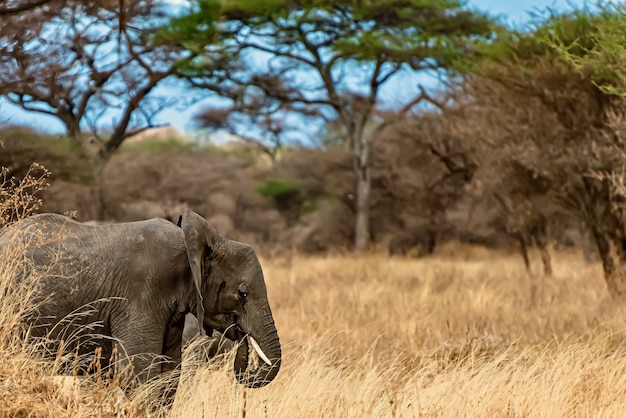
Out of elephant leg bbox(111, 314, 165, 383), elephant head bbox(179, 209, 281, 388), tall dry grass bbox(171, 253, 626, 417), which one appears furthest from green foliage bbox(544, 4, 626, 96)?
elephant leg bbox(111, 314, 165, 383)

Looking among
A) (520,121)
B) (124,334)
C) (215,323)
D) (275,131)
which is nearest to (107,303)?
(124,334)

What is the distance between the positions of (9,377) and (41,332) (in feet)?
1.50

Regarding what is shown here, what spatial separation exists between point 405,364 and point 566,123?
18.0 ft

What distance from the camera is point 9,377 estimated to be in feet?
12.6

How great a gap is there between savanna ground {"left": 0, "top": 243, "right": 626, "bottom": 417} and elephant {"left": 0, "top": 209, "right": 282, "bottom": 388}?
19 cm

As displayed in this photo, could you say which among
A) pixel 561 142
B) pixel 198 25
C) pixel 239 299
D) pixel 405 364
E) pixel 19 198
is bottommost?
pixel 405 364

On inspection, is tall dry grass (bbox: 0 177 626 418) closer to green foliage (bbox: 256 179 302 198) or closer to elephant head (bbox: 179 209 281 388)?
elephant head (bbox: 179 209 281 388)

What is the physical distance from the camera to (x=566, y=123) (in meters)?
10.5

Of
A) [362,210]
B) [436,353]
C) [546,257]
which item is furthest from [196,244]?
[362,210]

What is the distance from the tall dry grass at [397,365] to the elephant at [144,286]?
154 mm

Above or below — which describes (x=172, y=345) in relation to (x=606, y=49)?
below

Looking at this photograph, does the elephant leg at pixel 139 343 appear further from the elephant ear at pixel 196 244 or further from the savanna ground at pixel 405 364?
the elephant ear at pixel 196 244

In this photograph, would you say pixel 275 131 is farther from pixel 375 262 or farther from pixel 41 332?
pixel 41 332

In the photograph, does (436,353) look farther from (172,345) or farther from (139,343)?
(139,343)
